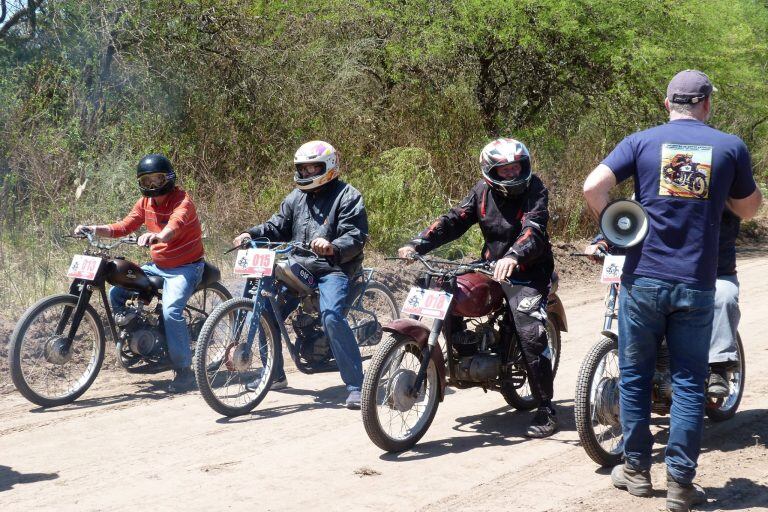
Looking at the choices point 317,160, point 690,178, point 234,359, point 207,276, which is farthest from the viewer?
point 207,276

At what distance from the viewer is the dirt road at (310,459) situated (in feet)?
16.5

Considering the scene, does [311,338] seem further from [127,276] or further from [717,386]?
[717,386]

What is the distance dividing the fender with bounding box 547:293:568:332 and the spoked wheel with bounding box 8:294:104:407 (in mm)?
3491

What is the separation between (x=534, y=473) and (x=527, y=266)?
1.37 metres

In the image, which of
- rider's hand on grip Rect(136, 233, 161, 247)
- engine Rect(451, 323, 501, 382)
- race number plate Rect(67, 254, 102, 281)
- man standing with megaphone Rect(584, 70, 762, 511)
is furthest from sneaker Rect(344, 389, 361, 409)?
man standing with megaphone Rect(584, 70, 762, 511)

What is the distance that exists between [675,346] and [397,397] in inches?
69.7

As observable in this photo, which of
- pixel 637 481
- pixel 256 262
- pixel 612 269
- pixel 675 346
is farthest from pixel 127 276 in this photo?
pixel 675 346

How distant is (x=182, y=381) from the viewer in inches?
302

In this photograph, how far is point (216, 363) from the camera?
683 centimetres

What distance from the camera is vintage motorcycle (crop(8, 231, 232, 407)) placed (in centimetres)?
700

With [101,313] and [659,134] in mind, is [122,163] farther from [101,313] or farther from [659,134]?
[659,134]

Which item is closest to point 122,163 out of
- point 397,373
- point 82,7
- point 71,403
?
point 82,7

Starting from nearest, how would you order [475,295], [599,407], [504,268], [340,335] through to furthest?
[599,407] < [504,268] < [475,295] < [340,335]

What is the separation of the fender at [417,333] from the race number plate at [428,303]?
74 millimetres
